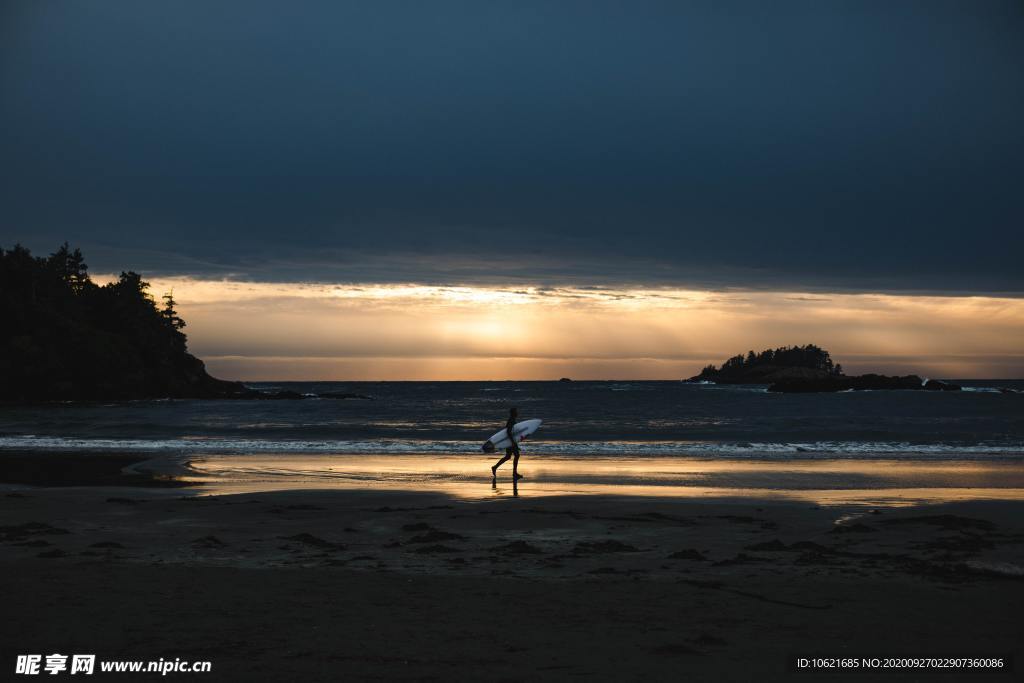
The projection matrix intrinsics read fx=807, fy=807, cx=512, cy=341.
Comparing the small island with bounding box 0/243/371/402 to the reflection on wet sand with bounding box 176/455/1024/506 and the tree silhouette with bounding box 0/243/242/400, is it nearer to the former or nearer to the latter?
the tree silhouette with bounding box 0/243/242/400

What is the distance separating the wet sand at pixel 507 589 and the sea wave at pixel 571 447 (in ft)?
61.9

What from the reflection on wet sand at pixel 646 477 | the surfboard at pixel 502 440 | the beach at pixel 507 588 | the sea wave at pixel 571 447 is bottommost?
the sea wave at pixel 571 447

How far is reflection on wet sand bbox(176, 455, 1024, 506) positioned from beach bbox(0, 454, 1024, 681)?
12.9 ft

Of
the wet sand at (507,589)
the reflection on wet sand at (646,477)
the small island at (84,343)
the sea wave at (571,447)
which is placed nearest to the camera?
the wet sand at (507,589)

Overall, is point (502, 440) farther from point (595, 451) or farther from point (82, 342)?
point (82, 342)

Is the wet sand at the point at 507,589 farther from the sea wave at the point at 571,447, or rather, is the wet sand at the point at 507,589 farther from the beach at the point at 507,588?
the sea wave at the point at 571,447

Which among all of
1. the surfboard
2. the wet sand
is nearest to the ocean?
the surfboard

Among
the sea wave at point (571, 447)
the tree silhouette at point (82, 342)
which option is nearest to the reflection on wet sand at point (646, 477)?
the sea wave at point (571, 447)

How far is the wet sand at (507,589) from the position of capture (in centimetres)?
738

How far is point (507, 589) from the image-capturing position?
10.0 m

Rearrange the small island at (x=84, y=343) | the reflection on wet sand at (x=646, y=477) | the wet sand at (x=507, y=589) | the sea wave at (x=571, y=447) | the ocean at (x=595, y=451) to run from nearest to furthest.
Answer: the wet sand at (x=507, y=589) → the reflection on wet sand at (x=646, y=477) → the ocean at (x=595, y=451) → the sea wave at (x=571, y=447) → the small island at (x=84, y=343)

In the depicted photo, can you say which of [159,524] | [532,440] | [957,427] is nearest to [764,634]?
[159,524]

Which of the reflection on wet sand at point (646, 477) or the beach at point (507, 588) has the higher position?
the beach at point (507, 588)

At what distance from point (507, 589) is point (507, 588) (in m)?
0.05
